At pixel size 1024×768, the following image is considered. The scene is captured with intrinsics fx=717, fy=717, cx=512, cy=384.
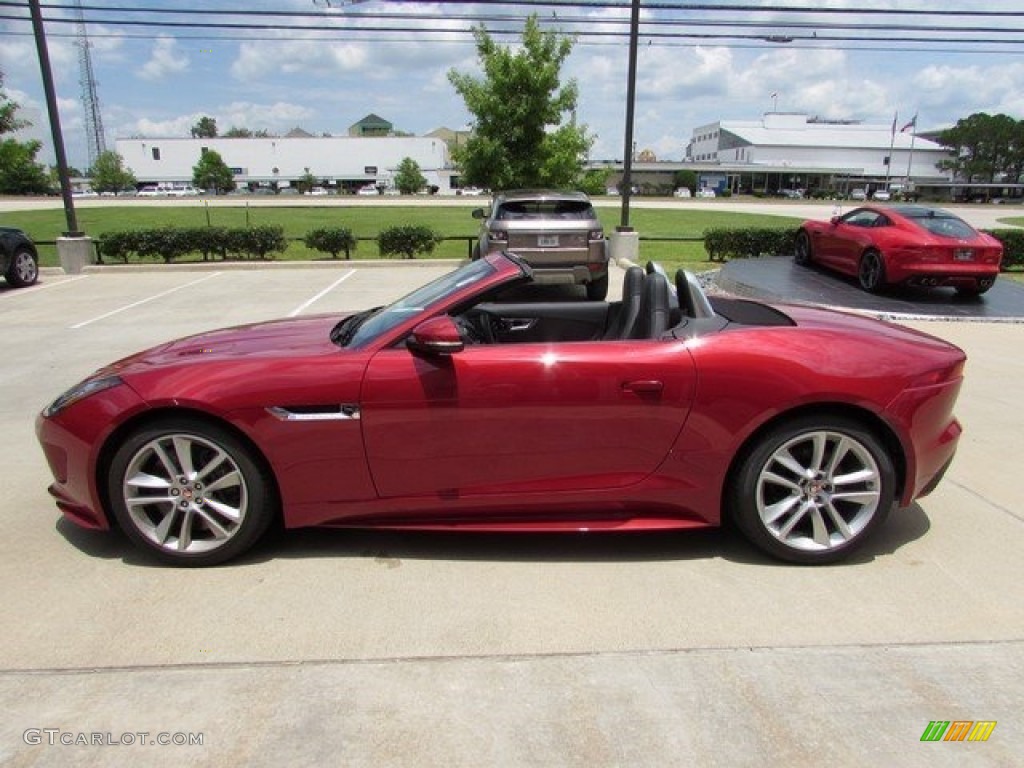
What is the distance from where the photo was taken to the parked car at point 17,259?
40.3 feet

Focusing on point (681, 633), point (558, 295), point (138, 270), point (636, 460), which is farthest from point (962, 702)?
point (138, 270)

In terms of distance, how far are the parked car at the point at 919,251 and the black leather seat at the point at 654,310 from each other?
8.54 meters

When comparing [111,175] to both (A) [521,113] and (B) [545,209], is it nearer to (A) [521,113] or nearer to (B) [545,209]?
(A) [521,113]

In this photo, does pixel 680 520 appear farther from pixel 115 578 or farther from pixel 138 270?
pixel 138 270

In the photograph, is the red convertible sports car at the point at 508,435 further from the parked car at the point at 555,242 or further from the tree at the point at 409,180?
the tree at the point at 409,180

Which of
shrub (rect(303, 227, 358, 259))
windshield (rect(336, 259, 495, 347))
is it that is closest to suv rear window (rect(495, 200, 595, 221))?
shrub (rect(303, 227, 358, 259))

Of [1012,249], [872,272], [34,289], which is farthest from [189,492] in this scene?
[1012,249]

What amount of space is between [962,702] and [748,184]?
11919 centimetres

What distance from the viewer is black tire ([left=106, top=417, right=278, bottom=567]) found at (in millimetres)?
3191

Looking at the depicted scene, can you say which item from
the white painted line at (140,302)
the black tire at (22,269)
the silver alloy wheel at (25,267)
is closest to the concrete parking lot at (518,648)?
the white painted line at (140,302)

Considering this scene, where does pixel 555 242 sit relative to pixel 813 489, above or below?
above

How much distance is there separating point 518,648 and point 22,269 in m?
13.7

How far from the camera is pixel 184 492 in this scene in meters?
3.23

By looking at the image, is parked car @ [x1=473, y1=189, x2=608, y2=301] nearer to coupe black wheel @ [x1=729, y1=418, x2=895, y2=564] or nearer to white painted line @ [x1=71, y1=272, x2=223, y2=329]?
white painted line @ [x1=71, y1=272, x2=223, y2=329]
